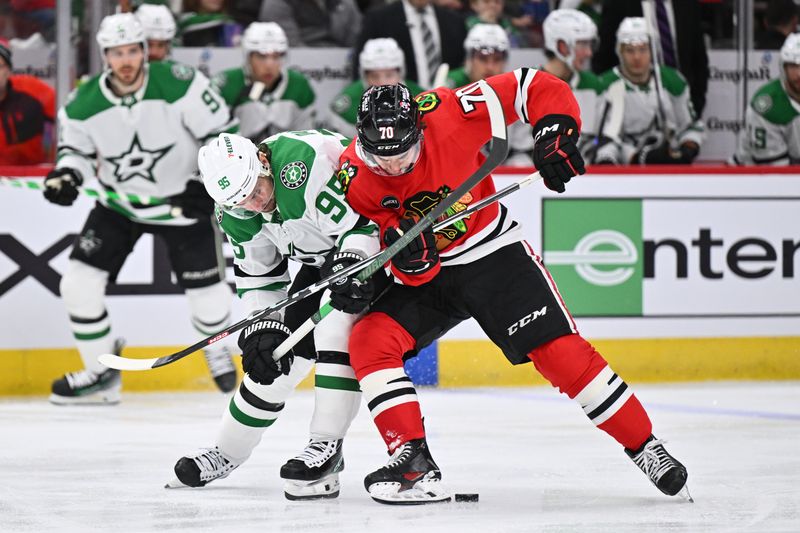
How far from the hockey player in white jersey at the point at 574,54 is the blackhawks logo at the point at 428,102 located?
114 inches

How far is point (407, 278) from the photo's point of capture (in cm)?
364

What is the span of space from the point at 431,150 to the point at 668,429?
1788 mm

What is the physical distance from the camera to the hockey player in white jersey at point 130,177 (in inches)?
229

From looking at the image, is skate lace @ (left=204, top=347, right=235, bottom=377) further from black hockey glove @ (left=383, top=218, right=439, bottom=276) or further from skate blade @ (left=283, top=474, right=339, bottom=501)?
black hockey glove @ (left=383, top=218, right=439, bottom=276)

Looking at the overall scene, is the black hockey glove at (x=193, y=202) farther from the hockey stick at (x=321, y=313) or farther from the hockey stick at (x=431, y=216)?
the hockey stick at (x=321, y=313)

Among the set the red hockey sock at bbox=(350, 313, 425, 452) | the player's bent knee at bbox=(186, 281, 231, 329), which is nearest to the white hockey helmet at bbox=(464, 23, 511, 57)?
the player's bent knee at bbox=(186, 281, 231, 329)

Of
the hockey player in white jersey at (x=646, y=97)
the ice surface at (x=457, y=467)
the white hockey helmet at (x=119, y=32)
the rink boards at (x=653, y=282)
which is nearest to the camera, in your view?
the ice surface at (x=457, y=467)

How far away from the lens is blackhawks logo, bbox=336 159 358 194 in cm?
361

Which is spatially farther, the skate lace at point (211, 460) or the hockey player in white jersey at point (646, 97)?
the hockey player in white jersey at point (646, 97)

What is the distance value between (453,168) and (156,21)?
304 cm

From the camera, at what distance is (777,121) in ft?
22.1

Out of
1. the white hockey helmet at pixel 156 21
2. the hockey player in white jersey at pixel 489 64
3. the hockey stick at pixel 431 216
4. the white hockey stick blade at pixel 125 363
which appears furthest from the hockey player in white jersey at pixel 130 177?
the hockey stick at pixel 431 216

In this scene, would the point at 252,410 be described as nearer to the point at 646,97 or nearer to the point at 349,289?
the point at 349,289

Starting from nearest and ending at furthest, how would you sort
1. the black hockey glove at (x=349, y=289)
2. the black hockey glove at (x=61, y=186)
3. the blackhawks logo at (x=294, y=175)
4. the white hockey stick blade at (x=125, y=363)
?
the black hockey glove at (x=349, y=289), the blackhawks logo at (x=294, y=175), the white hockey stick blade at (x=125, y=363), the black hockey glove at (x=61, y=186)
